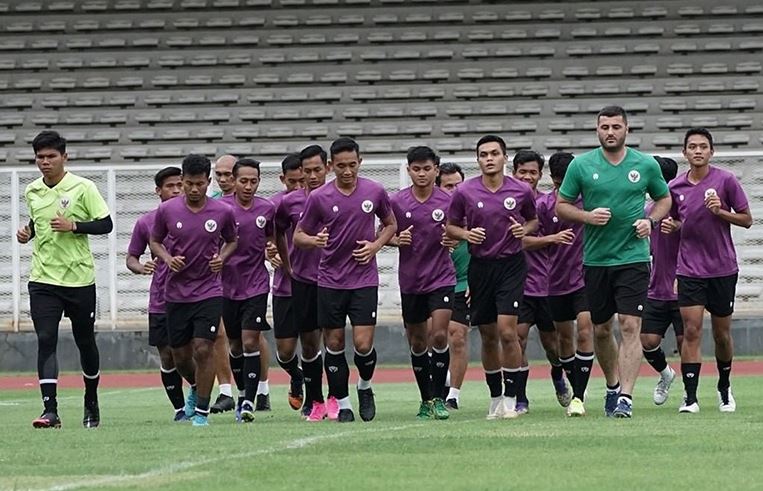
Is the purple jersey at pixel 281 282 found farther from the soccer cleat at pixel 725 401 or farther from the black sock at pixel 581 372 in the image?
the soccer cleat at pixel 725 401

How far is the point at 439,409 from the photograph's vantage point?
13438 millimetres

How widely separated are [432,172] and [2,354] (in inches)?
476

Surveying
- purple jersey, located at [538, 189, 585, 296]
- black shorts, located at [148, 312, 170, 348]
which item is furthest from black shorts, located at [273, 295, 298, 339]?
purple jersey, located at [538, 189, 585, 296]

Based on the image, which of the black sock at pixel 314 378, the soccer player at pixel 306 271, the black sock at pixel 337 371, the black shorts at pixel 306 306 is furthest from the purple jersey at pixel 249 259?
the black sock at pixel 337 371

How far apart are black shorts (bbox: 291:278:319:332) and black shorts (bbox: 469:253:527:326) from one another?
1728mm

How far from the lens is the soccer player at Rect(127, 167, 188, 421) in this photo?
14.0 meters

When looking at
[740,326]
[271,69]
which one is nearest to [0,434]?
[740,326]

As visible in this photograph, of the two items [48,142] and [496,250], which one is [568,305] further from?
[48,142]

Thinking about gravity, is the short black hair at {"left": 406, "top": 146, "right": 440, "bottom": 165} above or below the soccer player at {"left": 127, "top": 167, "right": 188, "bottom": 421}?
above

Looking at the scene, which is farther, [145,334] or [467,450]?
[145,334]

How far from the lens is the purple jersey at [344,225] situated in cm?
1302

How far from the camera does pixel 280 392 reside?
63.5ft

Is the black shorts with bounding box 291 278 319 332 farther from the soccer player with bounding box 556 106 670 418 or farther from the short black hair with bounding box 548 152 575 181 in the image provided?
the soccer player with bounding box 556 106 670 418

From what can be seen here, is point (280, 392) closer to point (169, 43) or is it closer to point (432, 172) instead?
point (432, 172)
